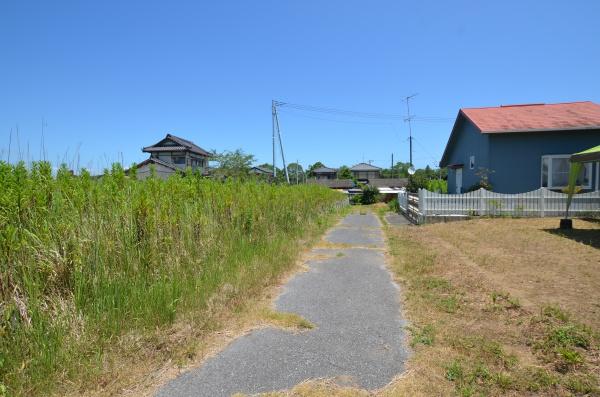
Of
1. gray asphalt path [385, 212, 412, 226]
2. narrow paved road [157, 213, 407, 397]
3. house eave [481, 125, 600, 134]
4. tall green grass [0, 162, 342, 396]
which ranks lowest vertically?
gray asphalt path [385, 212, 412, 226]

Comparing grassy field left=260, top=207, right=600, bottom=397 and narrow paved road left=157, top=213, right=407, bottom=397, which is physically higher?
grassy field left=260, top=207, right=600, bottom=397

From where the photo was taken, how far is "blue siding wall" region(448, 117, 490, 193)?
17.1 m

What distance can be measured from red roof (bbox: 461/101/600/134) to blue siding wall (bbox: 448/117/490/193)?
2.09 ft

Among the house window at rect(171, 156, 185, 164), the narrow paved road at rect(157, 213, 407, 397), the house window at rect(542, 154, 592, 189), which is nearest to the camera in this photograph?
the narrow paved road at rect(157, 213, 407, 397)

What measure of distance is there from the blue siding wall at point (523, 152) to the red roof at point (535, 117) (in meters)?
0.42

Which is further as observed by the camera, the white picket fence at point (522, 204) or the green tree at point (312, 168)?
the green tree at point (312, 168)

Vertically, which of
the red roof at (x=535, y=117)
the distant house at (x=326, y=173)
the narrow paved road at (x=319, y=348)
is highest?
the distant house at (x=326, y=173)

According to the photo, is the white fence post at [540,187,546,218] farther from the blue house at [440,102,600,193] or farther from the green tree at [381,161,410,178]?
the green tree at [381,161,410,178]

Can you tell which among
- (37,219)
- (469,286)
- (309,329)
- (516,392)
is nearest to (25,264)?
(37,219)

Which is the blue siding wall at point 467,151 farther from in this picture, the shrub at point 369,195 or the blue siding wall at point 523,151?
the shrub at point 369,195

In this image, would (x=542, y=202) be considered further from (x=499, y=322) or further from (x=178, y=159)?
(x=178, y=159)

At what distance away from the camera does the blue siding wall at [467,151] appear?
1712cm

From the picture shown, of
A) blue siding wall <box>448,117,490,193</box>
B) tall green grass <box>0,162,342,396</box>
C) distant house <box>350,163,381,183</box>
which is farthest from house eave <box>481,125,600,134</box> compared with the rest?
distant house <box>350,163,381,183</box>

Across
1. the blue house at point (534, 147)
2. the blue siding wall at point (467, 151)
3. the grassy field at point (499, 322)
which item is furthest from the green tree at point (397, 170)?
the grassy field at point (499, 322)
